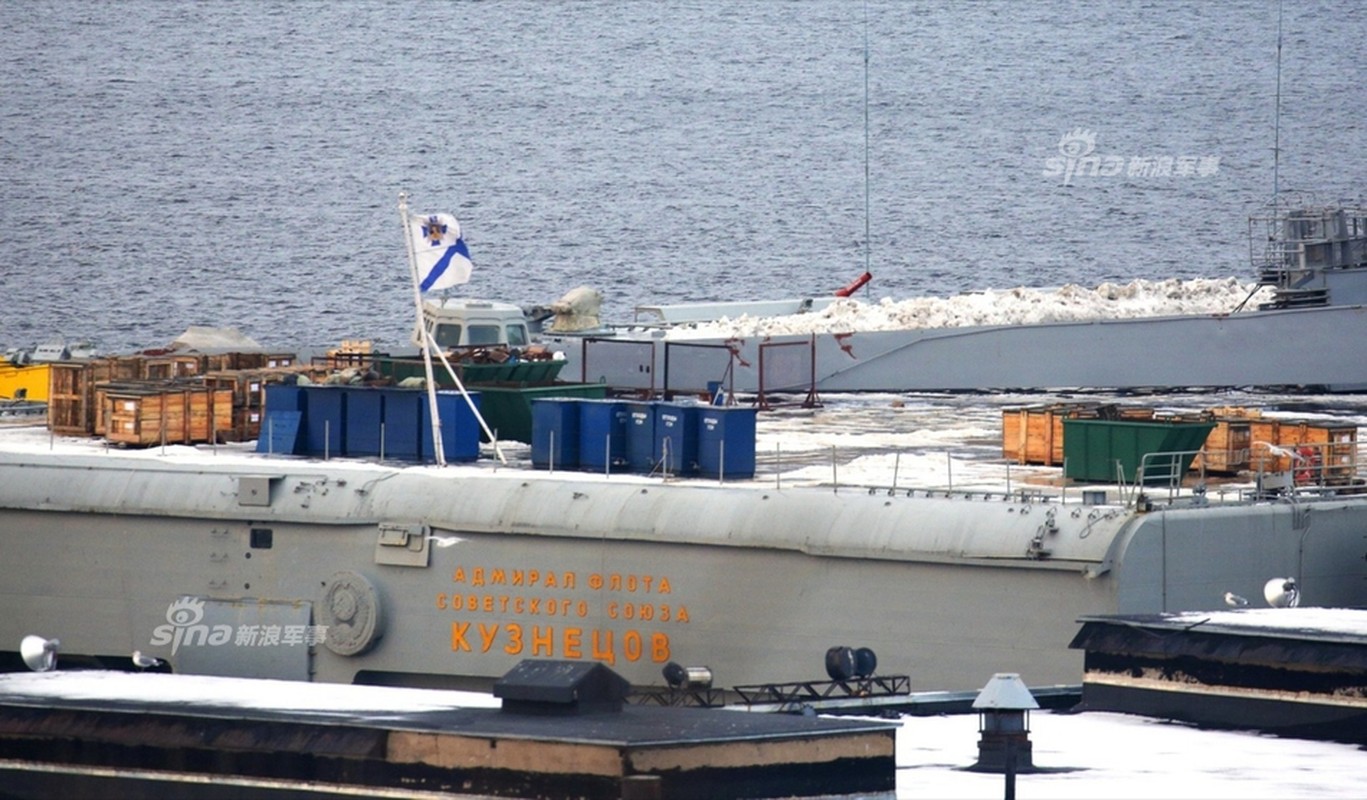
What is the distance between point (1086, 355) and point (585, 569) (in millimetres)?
21920

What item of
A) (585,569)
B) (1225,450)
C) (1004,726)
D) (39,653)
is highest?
(1225,450)

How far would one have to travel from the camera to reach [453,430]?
47.2m

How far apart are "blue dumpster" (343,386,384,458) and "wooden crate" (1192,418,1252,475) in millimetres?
14995

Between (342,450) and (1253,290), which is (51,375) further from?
(1253,290)

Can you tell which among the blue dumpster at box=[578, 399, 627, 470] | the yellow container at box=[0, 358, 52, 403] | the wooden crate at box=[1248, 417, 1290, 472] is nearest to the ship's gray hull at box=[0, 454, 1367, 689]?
the blue dumpster at box=[578, 399, 627, 470]

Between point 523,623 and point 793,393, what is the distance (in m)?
18.2

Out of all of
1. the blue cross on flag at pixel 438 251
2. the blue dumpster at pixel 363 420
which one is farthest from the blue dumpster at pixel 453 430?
the blue cross on flag at pixel 438 251

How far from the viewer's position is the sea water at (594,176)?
5044 inches

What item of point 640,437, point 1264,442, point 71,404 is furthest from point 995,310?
point 71,404

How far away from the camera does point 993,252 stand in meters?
138

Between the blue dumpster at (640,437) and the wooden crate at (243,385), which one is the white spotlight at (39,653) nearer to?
the blue dumpster at (640,437)

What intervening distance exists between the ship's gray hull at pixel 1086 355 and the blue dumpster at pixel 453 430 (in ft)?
41.9

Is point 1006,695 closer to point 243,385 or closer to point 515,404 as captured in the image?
point 515,404

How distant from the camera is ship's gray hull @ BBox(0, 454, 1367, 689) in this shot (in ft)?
130
